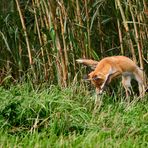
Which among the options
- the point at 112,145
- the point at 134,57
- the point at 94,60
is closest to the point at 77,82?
the point at 94,60

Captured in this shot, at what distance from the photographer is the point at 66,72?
17.0 feet

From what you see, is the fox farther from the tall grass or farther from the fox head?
the tall grass

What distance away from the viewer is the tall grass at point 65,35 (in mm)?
5133

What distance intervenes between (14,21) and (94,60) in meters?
0.99

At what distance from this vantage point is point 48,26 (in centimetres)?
529

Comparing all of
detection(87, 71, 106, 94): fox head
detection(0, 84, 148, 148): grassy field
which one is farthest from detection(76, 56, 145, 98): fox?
detection(0, 84, 148, 148): grassy field

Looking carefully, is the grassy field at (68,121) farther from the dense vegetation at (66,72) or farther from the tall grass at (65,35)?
the tall grass at (65,35)

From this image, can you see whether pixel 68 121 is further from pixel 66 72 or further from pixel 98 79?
pixel 66 72

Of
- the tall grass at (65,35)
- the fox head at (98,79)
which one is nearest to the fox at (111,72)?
the fox head at (98,79)

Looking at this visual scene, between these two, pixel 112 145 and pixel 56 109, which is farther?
pixel 56 109

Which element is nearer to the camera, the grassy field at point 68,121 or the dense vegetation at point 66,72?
the grassy field at point 68,121

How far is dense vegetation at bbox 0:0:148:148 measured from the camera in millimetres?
4098

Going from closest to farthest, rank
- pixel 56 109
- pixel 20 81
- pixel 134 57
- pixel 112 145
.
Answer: pixel 112 145 → pixel 56 109 → pixel 134 57 → pixel 20 81

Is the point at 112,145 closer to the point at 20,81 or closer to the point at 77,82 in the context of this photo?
the point at 77,82
